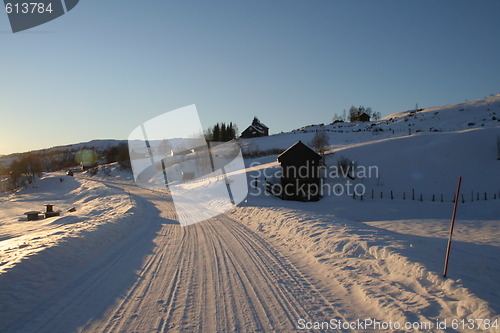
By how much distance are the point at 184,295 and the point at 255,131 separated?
84.6 meters

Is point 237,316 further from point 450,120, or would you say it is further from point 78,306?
point 450,120

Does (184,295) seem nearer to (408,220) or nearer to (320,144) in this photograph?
(408,220)

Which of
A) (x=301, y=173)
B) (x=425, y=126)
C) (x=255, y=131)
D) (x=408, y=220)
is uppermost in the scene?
(x=255, y=131)

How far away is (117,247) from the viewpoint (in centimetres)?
998

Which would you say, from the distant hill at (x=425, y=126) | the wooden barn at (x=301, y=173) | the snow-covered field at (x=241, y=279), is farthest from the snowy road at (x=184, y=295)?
the distant hill at (x=425, y=126)

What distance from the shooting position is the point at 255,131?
89250mm

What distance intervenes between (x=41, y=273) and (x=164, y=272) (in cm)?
286

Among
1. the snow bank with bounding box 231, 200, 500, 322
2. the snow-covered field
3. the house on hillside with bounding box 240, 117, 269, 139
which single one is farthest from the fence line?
the house on hillside with bounding box 240, 117, 269, 139

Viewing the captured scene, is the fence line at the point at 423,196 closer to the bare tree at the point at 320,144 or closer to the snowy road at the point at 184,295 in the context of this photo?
the bare tree at the point at 320,144

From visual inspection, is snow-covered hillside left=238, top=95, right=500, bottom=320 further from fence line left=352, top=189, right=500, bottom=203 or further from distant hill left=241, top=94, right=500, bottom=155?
distant hill left=241, top=94, right=500, bottom=155

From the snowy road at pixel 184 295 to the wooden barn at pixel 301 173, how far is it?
20597 millimetres

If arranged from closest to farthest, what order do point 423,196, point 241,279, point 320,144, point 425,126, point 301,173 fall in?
1. point 241,279
2. point 423,196
3. point 301,173
4. point 320,144
5. point 425,126

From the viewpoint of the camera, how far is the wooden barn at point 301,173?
97.7 ft

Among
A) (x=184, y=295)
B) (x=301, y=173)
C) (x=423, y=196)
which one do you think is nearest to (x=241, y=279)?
(x=184, y=295)
